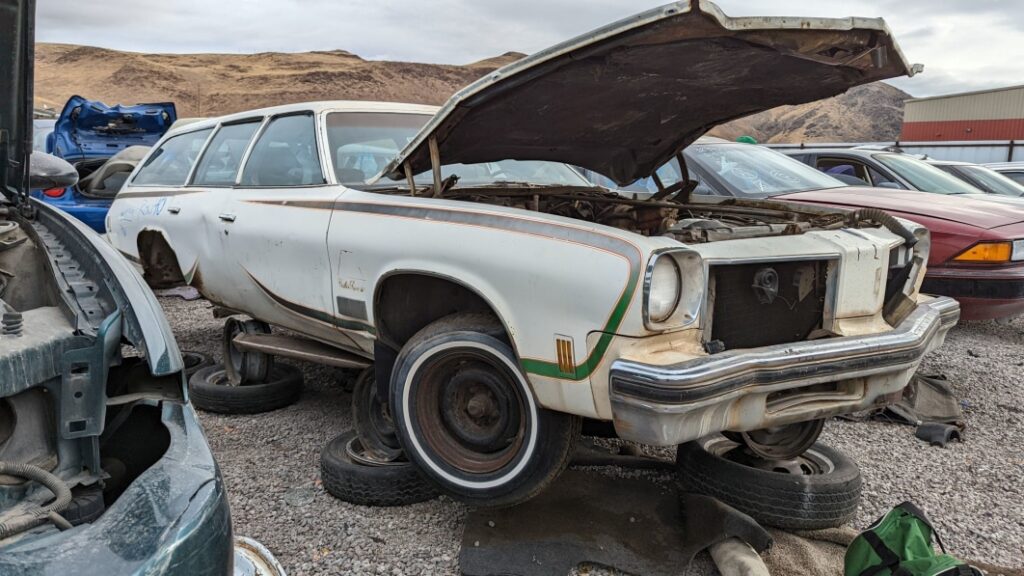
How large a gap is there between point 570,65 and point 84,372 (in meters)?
1.74

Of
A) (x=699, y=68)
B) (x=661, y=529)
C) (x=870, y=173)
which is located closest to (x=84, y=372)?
(x=661, y=529)

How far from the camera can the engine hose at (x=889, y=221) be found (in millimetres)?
2982

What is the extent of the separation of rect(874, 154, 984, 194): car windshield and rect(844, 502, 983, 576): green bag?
16.6 feet

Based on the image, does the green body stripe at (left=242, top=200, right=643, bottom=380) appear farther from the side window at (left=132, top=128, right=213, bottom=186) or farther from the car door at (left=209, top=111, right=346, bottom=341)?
the side window at (left=132, top=128, right=213, bottom=186)

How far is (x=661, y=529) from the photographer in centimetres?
261

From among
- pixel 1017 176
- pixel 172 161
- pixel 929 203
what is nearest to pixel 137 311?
pixel 172 161

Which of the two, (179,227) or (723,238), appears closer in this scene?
(723,238)

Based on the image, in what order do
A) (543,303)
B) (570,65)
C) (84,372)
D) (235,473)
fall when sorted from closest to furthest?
(84,372) < (543,303) < (570,65) < (235,473)

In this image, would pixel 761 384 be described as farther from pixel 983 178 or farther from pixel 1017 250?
pixel 983 178

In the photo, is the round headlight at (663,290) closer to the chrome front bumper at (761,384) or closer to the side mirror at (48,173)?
the chrome front bumper at (761,384)

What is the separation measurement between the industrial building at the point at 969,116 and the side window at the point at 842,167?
31.6 metres

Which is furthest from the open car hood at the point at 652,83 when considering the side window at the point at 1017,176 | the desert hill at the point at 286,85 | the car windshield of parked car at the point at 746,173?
the desert hill at the point at 286,85

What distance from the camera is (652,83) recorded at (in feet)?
9.25

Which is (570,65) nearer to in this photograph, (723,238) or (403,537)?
(723,238)
